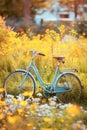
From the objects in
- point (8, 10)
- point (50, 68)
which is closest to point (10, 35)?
point (50, 68)

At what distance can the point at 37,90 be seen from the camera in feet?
30.2

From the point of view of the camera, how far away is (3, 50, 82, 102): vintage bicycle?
9000 millimetres

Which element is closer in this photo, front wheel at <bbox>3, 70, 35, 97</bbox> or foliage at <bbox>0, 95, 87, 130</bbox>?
foliage at <bbox>0, 95, 87, 130</bbox>

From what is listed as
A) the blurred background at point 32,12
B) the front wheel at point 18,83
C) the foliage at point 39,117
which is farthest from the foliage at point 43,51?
the blurred background at point 32,12

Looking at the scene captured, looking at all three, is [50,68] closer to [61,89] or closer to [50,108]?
[61,89]

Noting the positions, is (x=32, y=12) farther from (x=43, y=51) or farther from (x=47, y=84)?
(x=47, y=84)

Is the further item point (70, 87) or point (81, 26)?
point (81, 26)

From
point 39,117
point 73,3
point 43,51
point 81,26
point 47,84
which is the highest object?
point 73,3

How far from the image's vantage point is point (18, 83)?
932cm

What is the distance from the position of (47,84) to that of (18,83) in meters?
0.62

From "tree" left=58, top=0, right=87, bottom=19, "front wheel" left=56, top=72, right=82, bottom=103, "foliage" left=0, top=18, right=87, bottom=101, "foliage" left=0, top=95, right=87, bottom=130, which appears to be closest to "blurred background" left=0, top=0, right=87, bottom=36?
"tree" left=58, top=0, right=87, bottom=19

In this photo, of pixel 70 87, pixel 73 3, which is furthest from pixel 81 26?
pixel 70 87

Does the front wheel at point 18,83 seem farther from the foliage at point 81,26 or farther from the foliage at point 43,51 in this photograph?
the foliage at point 81,26

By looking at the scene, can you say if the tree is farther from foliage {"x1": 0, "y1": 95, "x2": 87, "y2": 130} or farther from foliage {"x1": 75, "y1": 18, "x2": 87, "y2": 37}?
foliage {"x1": 0, "y1": 95, "x2": 87, "y2": 130}
